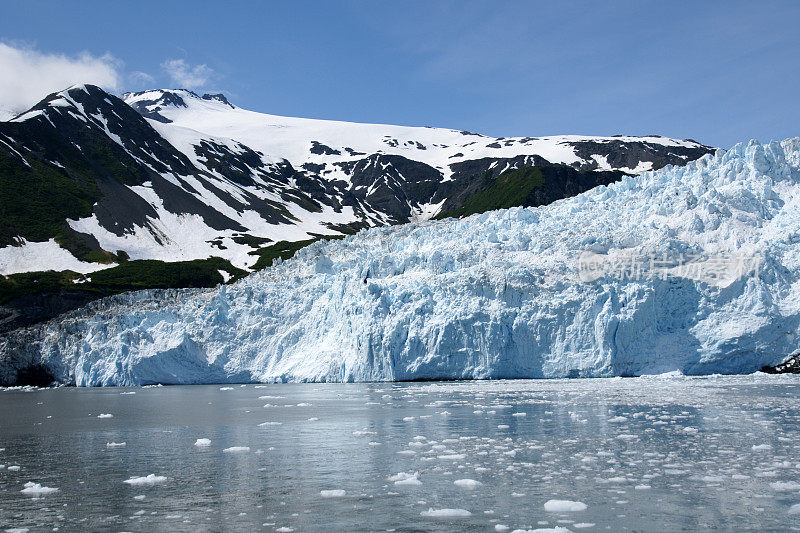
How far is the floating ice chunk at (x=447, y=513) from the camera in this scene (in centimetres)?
704

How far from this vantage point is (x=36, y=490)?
877 cm

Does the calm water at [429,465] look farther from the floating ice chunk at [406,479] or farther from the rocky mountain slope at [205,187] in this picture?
the rocky mountain slope at [205,187]

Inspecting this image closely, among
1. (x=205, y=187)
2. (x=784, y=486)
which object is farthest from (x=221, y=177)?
(x=784, y=486)

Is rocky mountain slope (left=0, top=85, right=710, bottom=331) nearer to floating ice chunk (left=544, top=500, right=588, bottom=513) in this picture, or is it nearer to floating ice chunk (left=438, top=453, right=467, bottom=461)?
floating ice chunk (left=438, top=453, right=467, bottom=461)

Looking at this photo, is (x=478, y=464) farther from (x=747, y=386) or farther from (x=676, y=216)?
(x=676, y=216)

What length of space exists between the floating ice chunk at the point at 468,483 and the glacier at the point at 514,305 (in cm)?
1709

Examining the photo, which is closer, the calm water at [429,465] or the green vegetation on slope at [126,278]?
the calm water at [429,465]

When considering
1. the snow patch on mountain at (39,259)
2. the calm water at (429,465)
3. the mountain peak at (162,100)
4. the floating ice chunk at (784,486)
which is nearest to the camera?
the calm water at (429,465)

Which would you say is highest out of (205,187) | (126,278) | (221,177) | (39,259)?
(221,177)

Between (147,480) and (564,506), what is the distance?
5.84m

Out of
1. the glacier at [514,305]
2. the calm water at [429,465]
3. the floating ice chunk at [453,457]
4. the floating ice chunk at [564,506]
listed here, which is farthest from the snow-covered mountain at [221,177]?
the floating ice chunk at [564,506]

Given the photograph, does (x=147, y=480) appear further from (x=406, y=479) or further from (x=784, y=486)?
(x=784, y=486)

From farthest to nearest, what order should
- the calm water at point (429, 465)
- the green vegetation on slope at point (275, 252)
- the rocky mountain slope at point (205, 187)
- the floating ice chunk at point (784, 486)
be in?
the green vegetation on slope at point (275, 252)
the rocky mountain slope at point (205, 187)
the floating ice chunk at point (784, 486)
the calm water at point (429, 465)

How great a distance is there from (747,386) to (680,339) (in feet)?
13.9
